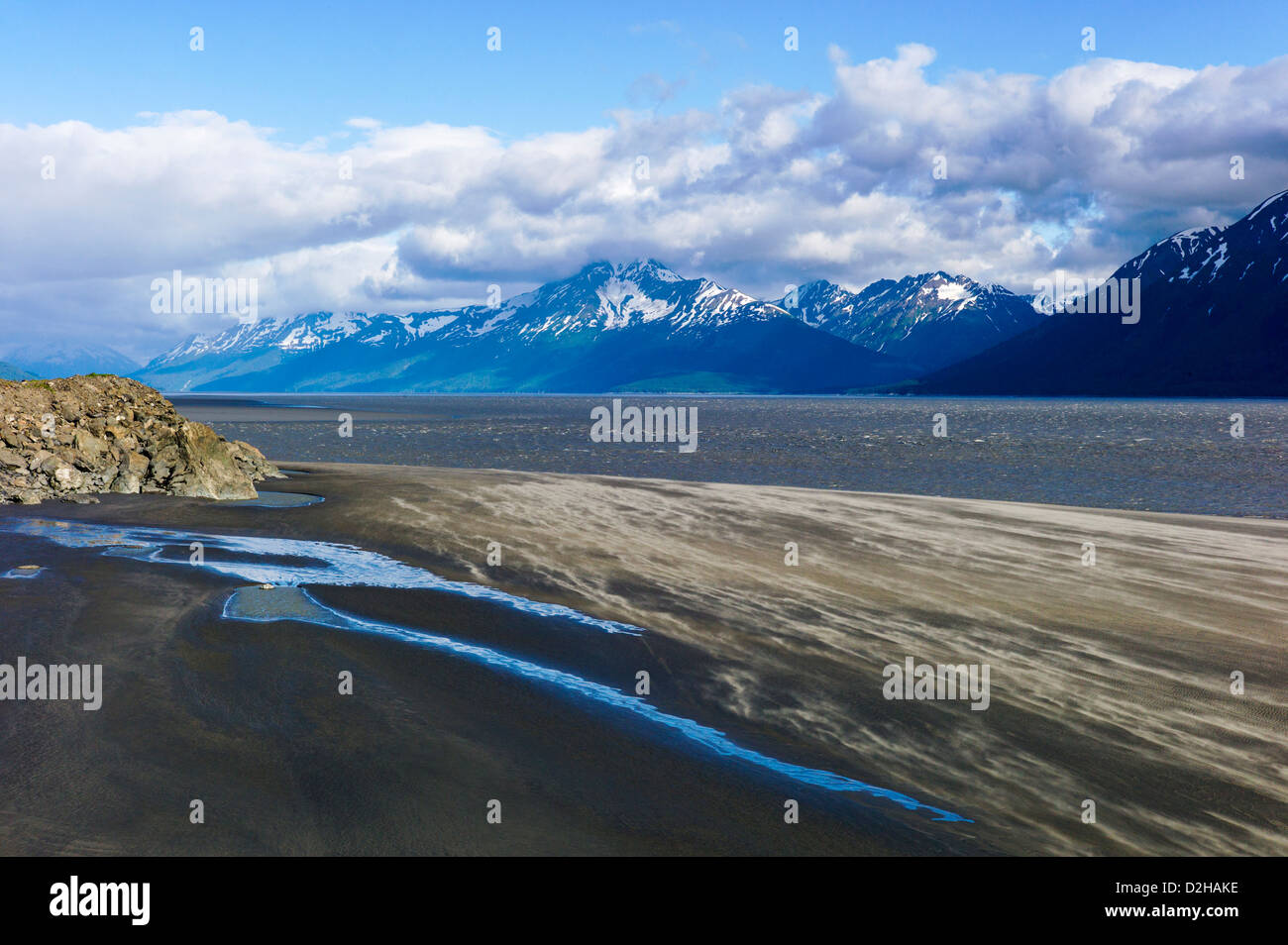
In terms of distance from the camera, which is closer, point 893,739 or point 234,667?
point 893,739

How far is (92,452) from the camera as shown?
121 ft

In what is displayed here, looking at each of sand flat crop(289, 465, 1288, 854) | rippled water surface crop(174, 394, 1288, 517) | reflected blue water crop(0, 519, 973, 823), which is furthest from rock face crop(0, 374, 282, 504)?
rippled water surface crop(174, 394, 1288, 517)

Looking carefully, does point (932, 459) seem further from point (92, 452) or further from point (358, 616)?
point (358, 616)

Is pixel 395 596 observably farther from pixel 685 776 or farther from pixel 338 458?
pixel 338 458

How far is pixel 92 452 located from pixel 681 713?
117 ft

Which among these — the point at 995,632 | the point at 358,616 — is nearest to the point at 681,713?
the point at 995,632

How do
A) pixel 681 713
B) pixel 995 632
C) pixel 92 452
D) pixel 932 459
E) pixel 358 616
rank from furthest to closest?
pixel 932 459 < pixel 92 452 < pixel 358 616 < pixel 995 632 < pixel 681 713

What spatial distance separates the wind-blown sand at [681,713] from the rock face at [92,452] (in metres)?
12.7

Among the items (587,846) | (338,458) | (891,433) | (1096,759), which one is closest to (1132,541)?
(1096,759)

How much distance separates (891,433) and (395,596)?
303ft

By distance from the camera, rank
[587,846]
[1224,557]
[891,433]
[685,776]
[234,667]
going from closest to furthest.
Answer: [587,846]
[685,776]
[234,667]
[1224,557]
[891,433]

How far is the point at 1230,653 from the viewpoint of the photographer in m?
14.9

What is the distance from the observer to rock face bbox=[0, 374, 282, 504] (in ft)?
114
